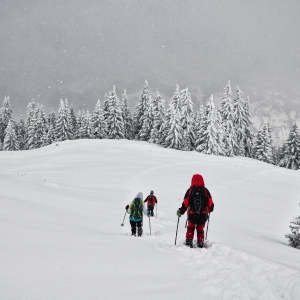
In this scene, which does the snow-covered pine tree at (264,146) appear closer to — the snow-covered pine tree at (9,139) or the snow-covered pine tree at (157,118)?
the snow-covered pine tree at (157,118)

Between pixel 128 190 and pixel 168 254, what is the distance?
1280 centimetres

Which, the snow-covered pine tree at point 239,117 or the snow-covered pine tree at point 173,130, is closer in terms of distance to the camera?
the snow-covered pine tree at point 173,130

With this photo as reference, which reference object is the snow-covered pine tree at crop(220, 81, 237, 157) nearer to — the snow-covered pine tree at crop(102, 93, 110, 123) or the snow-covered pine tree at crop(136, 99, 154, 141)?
the snow-covered pine tree at crop(136, 99, 154, 141)

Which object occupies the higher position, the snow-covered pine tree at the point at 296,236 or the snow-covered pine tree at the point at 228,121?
A: the snow-covered pine tree at the point at 228,121

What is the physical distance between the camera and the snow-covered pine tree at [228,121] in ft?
164

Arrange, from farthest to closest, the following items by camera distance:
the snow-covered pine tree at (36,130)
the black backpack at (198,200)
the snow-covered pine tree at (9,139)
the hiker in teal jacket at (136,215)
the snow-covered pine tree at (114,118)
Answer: the snow-covered pine tree at (36,130) < the snow-covered pine tree at (9,139) < the snow-covered pine tree at (114,118) < the hiker in teal jacket at (136,215) < the black backpack at (198,200)

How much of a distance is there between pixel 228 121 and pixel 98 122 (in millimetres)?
27515

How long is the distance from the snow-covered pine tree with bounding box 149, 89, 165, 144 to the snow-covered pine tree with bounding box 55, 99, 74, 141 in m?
21.5

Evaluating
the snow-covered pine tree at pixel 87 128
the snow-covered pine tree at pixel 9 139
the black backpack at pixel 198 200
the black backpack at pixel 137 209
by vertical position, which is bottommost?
the black backpack at pixel 137 209

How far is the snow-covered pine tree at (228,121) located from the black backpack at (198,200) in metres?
45.0

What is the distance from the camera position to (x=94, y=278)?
3812 mm

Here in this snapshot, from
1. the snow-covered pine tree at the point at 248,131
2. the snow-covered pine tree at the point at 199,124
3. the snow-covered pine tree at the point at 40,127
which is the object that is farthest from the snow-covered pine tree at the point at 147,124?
the snow-covered pine tree at the point at 40,127

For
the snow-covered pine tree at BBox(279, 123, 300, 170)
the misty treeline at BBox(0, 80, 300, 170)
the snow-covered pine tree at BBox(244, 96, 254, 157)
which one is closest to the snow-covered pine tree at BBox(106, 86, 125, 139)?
the misty treeline at BBox(0, 80, 300, 170)

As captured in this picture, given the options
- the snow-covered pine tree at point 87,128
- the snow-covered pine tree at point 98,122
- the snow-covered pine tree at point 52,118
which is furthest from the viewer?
the snow-covered pine tree at point 52,118
